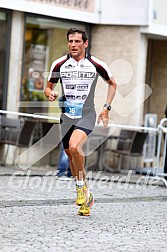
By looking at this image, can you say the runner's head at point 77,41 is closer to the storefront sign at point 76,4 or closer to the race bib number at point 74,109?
the race bib number at point 74,109

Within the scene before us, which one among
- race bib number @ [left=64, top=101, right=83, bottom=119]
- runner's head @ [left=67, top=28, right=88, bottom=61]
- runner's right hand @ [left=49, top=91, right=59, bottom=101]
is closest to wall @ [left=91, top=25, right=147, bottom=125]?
race bib number @ [left=64, top=101, right=83, bottom=119]

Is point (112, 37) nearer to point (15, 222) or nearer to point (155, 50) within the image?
point (155, 50)

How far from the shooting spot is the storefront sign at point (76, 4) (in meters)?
17.4

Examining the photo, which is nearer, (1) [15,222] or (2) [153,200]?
(1) [15,222]

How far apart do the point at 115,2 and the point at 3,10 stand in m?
2.87

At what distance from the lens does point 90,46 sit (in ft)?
62.1

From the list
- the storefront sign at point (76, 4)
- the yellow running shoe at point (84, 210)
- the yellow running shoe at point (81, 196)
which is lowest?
the yellow running shoe at point (84, 210)

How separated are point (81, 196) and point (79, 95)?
1202 mm

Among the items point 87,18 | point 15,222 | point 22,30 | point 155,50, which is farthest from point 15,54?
point 15,222

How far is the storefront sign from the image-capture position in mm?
17422

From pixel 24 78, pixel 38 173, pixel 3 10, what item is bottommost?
→ pixel 38 173

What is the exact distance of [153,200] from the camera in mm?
12258

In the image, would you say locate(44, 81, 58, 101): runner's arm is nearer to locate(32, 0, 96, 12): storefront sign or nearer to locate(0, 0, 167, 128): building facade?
locate(0, 0, 167, 128): building facade

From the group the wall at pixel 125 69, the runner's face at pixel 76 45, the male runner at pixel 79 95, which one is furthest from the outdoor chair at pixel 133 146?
the runner's face at pixel 76 45
